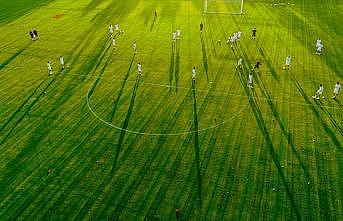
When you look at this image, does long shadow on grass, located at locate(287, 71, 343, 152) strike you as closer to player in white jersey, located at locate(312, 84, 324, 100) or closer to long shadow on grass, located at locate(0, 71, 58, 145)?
player in white jersey, located at locate(312, 84, 324, 100)

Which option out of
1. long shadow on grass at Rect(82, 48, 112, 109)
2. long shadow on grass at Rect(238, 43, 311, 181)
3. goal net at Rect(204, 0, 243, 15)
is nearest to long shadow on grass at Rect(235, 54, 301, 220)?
long shadow on grass at Rect(238, 43, 311, 181)

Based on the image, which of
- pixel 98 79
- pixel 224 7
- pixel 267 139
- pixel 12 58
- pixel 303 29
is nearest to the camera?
pixel 267 139

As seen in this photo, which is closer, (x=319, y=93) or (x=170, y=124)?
(x=170, y=124)

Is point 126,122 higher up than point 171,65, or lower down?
lower down

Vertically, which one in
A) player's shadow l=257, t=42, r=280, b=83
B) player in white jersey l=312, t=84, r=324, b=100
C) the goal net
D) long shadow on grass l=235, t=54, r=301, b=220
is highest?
the goal net

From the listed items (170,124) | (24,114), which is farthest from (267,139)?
(24,114)

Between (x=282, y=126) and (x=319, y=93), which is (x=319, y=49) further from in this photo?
(x=282, y=126)

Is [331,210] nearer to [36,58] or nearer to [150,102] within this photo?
[150,102]
